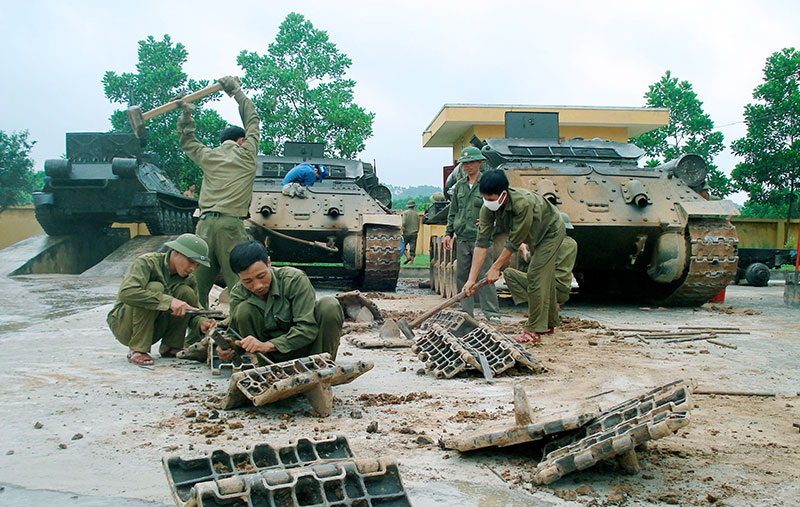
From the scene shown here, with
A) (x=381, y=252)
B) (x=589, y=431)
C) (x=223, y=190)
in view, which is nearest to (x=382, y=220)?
(x=381, y=252)

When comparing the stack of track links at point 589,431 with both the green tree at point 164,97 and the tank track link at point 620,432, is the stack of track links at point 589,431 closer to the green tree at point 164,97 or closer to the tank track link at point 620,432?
the tank track link at point 620,432

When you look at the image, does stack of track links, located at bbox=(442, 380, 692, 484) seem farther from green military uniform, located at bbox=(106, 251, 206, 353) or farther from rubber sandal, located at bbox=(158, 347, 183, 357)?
rubber sandal, located at bbox=(158, 347, 183, 357)

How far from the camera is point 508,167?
8820 mm

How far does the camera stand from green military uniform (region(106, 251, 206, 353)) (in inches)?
181

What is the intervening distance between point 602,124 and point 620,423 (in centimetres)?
2498

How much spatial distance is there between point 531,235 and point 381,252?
15.8 feet

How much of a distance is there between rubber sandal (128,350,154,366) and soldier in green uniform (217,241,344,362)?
108 cm

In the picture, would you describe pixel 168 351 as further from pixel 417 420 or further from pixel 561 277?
pixel 561 277

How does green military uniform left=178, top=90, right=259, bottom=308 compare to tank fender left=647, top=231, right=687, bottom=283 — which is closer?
green military uniform left=178, top=90, right=259, bottom=308

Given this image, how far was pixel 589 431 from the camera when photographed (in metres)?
2.67

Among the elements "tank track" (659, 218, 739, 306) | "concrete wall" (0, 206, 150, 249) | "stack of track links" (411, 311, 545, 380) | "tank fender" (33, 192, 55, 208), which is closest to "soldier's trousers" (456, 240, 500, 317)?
"stack of track links" (411, 311, 545, 380)

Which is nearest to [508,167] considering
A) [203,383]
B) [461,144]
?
[203,383]

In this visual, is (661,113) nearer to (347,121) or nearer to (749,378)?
(347,121)

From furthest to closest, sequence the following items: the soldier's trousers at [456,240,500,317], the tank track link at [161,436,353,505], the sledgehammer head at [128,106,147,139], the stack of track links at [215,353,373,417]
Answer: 1. the soldier's trousers at [456,240,500,317]
2. the sledgehammer head at [128,106,147,139]
3. the stack of track links at [215,353,373,417]
4. the tank track link at [161,436,353,505]
